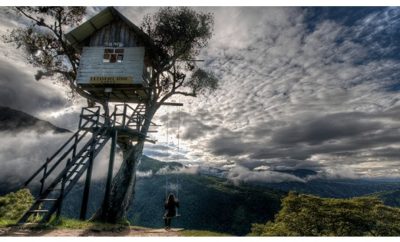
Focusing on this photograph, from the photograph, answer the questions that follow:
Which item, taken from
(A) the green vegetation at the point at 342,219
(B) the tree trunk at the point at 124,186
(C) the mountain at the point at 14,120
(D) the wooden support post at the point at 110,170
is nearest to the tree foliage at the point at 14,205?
(B) the tree trunk at the point at 124,186

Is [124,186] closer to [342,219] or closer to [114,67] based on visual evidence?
[114,67]

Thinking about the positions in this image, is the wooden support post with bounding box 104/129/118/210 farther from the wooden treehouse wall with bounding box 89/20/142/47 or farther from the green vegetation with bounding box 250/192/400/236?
the green vegetation with bounding box 250/192/400/236

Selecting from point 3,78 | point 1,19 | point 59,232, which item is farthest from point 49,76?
point 59,232

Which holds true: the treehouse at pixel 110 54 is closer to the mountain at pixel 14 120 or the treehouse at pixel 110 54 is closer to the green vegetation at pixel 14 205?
the green vegetation at pixel 14 205

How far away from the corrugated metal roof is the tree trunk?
5.24 metres

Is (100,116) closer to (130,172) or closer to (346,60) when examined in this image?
(130,172)

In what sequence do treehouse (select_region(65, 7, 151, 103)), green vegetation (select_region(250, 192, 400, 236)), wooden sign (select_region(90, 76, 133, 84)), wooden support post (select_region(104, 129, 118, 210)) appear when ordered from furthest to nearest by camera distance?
1. green vegetation (select_region(250, 192, 400, 236))
2. treehouse (select_region(65, 7, 151, 103))
3. wooden sign (select_region(90, 76, 133, 84))
4. wooden support post (select_region(104, 129, 118, 210))

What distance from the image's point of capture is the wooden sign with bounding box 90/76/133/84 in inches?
696

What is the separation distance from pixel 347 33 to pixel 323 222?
58.2ft

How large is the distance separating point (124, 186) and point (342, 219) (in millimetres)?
20937

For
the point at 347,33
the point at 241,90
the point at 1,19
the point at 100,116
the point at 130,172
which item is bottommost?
the point at 130,172

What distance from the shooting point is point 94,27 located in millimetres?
18750

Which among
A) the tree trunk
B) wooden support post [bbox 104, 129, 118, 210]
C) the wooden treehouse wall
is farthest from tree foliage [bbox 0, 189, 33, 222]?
the wooden treehouse wall

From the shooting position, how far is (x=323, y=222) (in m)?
26.9
